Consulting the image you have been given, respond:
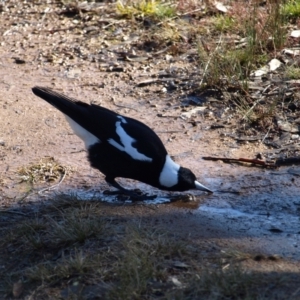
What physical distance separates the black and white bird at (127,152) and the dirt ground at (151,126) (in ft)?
0.62

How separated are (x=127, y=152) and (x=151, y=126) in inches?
55.8

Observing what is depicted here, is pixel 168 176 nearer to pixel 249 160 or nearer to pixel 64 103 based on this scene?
pixel 249 160

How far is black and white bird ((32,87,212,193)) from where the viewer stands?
6086 millimetres

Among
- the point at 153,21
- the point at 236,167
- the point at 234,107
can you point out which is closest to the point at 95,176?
the point at 236,167

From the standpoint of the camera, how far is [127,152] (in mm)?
6094

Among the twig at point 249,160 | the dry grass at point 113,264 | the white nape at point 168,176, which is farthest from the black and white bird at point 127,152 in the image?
the twig at point 249,160

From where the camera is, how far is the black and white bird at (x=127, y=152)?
609 cm

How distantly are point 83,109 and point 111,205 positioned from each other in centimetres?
83

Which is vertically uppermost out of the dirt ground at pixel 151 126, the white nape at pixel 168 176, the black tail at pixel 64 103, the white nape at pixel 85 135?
the black tail at pixel 64 103

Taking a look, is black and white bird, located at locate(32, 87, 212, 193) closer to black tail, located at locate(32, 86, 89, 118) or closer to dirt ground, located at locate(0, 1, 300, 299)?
black tail, located at locate(32, 86, 89, 118)

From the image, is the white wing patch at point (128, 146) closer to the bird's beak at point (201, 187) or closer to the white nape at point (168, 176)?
the white nape at point (168, 176)

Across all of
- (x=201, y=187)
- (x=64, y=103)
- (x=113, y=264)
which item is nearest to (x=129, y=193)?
(x=201, y=187)

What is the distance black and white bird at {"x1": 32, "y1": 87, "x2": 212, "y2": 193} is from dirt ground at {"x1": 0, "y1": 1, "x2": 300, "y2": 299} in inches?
7.4

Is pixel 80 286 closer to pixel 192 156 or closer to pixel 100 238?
pixel 100 238
